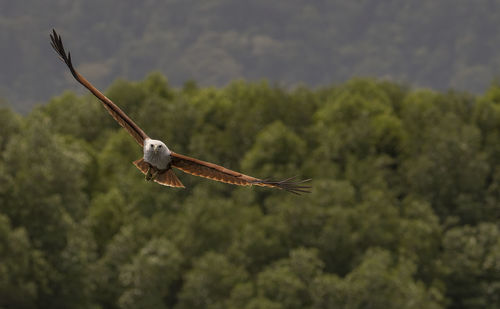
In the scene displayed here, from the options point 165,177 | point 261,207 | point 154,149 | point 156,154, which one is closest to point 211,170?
point 165,177

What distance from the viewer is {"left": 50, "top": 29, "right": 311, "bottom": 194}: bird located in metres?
16.0

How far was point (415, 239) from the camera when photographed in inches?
3563

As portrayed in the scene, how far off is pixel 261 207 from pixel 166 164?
86651 millimetres

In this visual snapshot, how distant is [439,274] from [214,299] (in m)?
24.4

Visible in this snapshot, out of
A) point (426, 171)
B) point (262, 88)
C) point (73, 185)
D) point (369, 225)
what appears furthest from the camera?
point (262, 88)

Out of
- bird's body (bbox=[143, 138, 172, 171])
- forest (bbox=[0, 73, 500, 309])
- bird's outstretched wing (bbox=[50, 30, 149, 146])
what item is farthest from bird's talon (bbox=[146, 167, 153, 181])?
forest (bbox=[0, 73, 500, 309])

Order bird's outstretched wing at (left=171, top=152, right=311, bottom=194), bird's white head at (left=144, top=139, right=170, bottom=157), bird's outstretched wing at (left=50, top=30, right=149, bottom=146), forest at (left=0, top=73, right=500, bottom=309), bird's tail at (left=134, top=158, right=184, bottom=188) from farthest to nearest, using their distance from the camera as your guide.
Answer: forest at (left=0, top=73, right=500, bottom=309) → bird's tail at (left=134, top=158, right=184, bottom=188) → bird's outstretched wing at (left=50, top=30, right=149, bottom=146) → bird's outstretched wing at (left=171, top=152, right=311, bottom=194) → bird's white head at (left=144, top=139, right=170, bottom=157)

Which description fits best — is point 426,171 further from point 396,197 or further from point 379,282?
point 379,282

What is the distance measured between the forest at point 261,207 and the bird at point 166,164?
52.7 m

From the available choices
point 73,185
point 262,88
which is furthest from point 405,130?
Result: point 73,185

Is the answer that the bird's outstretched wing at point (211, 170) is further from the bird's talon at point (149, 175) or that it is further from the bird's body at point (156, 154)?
the bird's talon at point (149, 175)

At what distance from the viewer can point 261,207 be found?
103m

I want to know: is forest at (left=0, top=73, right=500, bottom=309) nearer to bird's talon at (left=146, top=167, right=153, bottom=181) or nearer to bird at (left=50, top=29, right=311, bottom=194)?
A: bird at (left=50, top=29, right=311, bottom=194)

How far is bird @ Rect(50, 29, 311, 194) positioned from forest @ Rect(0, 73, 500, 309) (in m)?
52.7
